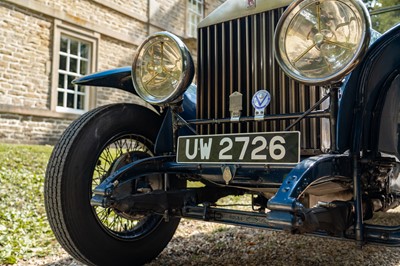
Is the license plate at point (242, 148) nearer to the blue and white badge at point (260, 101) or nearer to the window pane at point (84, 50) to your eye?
the blue and white badge at point (260, 101)

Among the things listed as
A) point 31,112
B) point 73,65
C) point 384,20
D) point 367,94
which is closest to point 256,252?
point 367,94

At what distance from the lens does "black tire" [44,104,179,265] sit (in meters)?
2.13

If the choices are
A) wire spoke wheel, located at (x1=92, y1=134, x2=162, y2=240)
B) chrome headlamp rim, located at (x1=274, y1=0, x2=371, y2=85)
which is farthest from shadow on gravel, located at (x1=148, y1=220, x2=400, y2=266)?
chrome headlamp rim, located at (x1=274, y1=0, x2=371, y2=85)

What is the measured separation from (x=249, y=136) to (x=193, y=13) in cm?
1244

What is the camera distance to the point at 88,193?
2.23 meters

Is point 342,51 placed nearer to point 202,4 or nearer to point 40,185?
point 40,185

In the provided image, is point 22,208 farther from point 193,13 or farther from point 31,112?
point 193,13

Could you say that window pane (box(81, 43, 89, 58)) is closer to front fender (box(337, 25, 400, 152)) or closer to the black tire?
the black tire

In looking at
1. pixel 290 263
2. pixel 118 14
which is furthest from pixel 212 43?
pixel 118 14

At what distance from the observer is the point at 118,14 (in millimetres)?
A: 11031

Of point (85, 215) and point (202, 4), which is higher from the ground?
point (202, 4)

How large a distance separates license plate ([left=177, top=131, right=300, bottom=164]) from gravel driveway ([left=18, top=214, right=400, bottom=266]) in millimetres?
868

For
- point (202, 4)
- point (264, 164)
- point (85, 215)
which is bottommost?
point (85, 215)

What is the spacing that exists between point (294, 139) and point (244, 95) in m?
0.55
